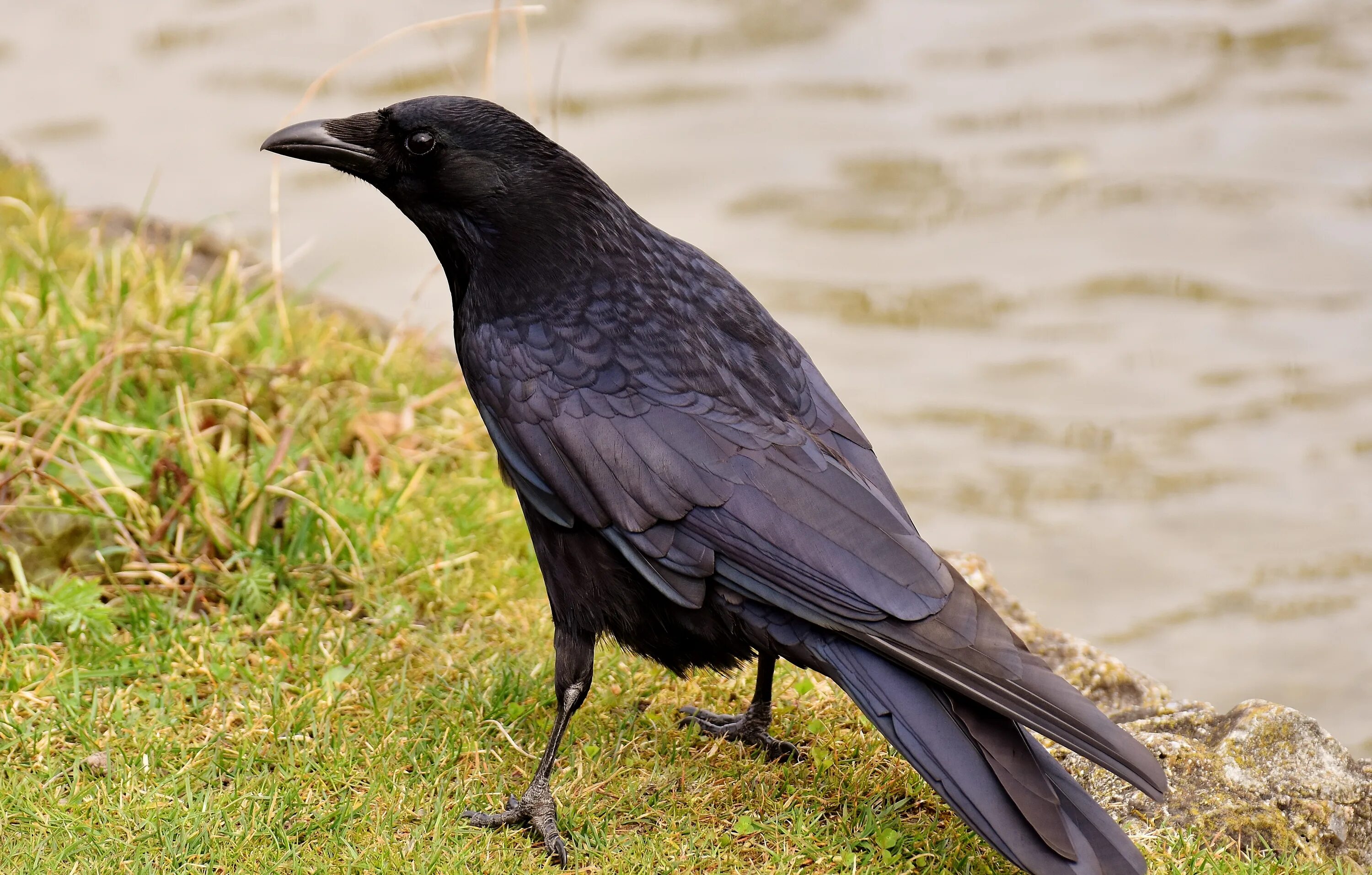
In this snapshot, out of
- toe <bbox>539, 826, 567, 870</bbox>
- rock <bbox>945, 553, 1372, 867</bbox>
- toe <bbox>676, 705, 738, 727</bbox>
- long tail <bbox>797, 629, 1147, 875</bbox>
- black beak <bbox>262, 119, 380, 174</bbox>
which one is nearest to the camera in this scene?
long tail <bbox>797, 629, 1147, 875</bbox>

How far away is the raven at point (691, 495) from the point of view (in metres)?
2.79

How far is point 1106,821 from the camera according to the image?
281 centimetres

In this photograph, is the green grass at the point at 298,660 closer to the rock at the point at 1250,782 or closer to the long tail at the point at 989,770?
the rock at the point at 1250,782

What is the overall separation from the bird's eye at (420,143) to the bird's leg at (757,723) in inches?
55.3

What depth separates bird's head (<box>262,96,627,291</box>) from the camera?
3250 mm

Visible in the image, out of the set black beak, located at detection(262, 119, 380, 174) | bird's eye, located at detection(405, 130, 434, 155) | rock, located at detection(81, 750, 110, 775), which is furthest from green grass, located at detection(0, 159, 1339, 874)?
bird's eye, located at detection(405, 130, 434, 155)

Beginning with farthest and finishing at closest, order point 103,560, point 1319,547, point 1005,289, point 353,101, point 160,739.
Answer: point 353,101, point 1005,289, point 1319,547, point 103,560, point 160,739

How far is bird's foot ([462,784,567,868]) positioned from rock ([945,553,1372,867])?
1.23 meters

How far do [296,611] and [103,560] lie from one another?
1.70 feet

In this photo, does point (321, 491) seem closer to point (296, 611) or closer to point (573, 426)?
point (296, 611)

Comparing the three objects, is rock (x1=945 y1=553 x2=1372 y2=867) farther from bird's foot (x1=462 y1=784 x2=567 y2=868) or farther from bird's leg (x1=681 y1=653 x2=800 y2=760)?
bird's foot (x1=462 y1=784 x2=567 y2=868)

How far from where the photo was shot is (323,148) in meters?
3.31

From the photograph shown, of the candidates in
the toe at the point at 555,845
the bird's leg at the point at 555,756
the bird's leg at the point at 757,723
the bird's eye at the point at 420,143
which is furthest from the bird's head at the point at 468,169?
the toe at the point at 555,845

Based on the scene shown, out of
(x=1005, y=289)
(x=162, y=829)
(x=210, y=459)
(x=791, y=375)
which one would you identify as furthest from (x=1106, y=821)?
(x=1005, y=289)
